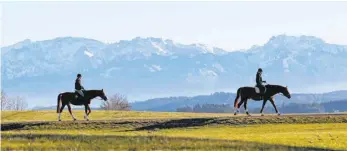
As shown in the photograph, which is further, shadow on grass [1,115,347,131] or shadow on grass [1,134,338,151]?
shadow on grass [1,115,347,131]

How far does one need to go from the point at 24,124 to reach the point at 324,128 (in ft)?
91.6

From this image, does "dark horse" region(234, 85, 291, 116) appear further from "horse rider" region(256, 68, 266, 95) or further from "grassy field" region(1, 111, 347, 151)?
"grassy field" region(1, 111, 347, 151)

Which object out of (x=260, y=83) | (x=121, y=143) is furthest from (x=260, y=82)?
(x=121, y=143)

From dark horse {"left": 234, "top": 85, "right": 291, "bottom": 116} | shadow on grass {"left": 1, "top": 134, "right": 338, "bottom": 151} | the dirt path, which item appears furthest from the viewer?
dark horse {"left": 234, "top": 85, "right": 291, "bottom": 116}

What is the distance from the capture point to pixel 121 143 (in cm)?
3061

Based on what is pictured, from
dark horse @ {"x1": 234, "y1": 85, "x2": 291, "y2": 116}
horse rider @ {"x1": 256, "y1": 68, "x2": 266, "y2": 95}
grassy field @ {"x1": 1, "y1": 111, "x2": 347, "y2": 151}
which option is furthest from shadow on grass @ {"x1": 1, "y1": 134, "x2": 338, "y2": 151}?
dark horse @ {"x1": 234, "y1": 85, "x2": 291, "y2": 116}

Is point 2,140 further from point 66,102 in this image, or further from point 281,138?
point 66,102

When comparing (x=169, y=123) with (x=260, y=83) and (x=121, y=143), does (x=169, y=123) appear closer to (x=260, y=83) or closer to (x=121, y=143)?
(x=260, y=83)

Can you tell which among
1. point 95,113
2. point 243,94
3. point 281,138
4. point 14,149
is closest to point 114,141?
point 14,149

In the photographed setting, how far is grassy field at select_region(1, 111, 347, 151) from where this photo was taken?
3022 centimetres

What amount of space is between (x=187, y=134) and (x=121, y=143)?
1269cm

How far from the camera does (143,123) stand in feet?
197

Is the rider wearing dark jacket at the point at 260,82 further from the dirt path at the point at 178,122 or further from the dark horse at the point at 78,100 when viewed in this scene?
the dark horse at the point at 78,100

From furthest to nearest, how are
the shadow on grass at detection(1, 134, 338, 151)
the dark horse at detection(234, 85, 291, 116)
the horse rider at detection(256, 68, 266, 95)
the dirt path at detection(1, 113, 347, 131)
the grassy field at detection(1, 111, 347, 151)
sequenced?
the dark horse at detection(234, 85, 291, 116) → the dirt path at detection(1, 113, 347, 131) → the horse rider at detection(256, 68, 266, 95) → the grassy field at detection(1, 111, 347, 151) → the shadow on grass at detection(1, 134, 338, 151)
